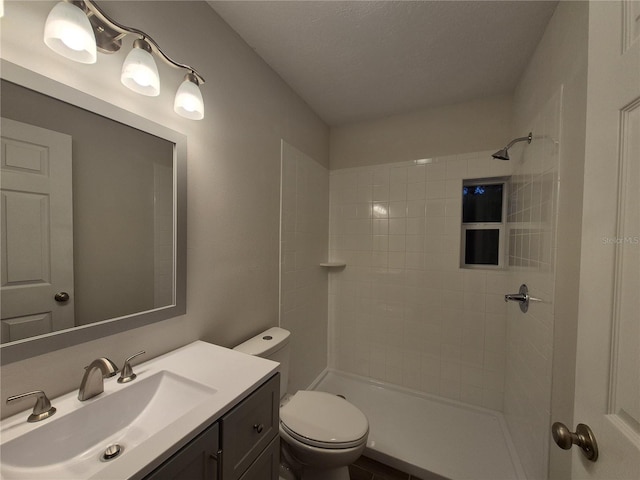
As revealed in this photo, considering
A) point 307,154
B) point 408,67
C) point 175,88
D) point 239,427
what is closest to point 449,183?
point 408,67

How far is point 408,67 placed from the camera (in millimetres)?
1545

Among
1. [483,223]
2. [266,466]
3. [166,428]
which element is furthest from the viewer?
Answer: [483,223]

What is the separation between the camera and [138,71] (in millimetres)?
796

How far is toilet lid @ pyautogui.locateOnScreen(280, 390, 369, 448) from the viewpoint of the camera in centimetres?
114

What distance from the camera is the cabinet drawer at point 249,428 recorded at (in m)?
0.71

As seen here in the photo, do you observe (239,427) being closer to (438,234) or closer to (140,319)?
(140,319)

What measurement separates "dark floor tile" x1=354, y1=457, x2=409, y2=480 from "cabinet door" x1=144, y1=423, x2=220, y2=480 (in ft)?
3.92

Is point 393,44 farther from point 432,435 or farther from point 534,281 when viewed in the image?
point 432,435

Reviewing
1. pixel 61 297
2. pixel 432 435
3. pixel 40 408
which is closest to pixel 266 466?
pixel 40 408

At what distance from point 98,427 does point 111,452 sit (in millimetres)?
95

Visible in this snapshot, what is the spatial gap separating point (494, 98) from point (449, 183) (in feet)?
2.20

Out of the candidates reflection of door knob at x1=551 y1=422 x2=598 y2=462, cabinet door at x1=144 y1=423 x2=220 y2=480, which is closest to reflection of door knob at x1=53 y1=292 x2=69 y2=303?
cabinet door at x1=144 y1=423 x2=220 y2=480

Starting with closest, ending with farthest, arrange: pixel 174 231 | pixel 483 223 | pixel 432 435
→ pixel 174 231 < pixel 432 435 < pixel 483 223

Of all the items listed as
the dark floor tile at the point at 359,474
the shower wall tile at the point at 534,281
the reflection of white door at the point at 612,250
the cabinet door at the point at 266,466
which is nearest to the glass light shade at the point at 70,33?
the reflection of white door at the point at 612,250
